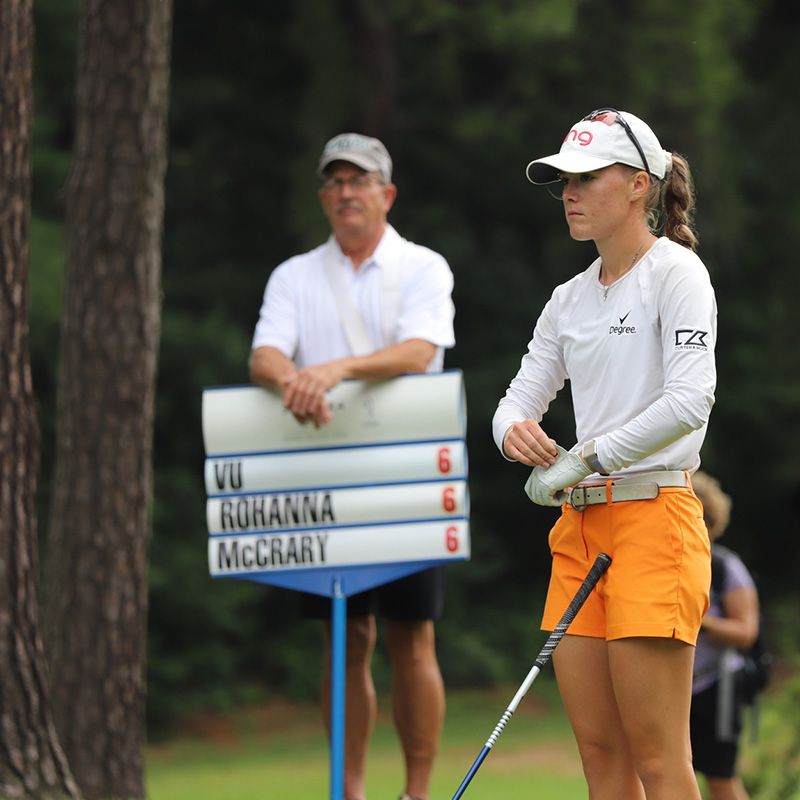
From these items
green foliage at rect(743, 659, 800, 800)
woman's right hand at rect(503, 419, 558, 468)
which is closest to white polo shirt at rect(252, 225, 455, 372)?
woman's right hand at rect(503, 419, 558, 468)

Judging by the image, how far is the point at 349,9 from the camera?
1509cm

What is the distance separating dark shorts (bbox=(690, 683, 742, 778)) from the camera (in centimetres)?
523

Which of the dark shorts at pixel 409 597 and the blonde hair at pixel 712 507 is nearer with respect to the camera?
the dark shorts at pixel 409 597

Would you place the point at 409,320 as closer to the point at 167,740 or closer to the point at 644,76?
the point at 644,76

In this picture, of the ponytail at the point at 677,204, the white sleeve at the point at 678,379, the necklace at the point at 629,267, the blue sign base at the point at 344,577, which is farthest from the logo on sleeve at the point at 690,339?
the blue sign base at the point at 344,577

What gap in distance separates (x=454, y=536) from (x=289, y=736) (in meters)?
10.8

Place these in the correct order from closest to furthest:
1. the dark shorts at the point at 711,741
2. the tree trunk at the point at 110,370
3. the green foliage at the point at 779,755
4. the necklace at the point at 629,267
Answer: the necklace at the point at 629,267 < the dark shorts at the point at 711,741 < the tree trunk at the point at 110,370 < the green foliage at the point at 779,755

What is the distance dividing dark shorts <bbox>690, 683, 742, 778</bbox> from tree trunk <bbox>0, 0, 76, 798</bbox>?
2.37 meters

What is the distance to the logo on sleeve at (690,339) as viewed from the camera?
2.92m

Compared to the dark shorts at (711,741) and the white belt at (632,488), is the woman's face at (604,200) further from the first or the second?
the dark shorts at (711,741)

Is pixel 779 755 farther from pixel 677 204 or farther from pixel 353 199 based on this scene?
pixel 677 204

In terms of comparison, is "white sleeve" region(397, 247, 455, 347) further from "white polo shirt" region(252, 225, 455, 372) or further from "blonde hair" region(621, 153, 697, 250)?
"blonde hair" region(621, 153, 697, 250)

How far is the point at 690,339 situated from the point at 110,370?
3.39 m

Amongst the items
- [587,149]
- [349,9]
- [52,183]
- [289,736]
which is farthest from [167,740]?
[587,149]
